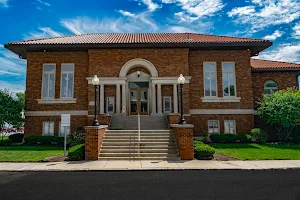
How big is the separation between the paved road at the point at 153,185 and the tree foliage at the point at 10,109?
10.1 metres

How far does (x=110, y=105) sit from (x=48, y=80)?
5748mm

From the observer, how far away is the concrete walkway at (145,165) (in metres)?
8.98

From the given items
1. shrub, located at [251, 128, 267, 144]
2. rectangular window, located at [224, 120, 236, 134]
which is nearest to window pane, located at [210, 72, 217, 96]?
rectangular window, located at [224, 120, 236, 134]

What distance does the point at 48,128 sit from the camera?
1789cm

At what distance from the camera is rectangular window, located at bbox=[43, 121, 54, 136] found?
17844 millimetres

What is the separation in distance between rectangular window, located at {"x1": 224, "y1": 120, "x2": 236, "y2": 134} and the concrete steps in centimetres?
684

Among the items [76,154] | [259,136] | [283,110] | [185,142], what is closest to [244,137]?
[259,136]

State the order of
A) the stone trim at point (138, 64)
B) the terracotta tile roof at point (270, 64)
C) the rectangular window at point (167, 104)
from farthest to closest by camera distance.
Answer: the terracotta tile roof at point (270, 64)
the rectangular window at point (167, 104)
the stone trim at point (138, 64)

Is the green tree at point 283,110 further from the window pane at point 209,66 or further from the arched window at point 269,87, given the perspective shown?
the window pane at point 209,66

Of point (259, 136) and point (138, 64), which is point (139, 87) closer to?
point (138, 64)

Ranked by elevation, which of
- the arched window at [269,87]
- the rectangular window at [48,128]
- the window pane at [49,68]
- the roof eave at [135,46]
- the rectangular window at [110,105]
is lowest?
the rectangular window at [48,128]

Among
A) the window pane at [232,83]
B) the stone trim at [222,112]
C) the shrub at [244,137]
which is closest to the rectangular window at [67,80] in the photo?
the stone trim at [222,112]

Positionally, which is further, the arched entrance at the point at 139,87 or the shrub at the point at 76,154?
the arched entrance at the point at 139,87

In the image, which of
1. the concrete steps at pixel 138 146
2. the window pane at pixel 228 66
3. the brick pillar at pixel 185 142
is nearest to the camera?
the brick pillar at pixel 185 142
